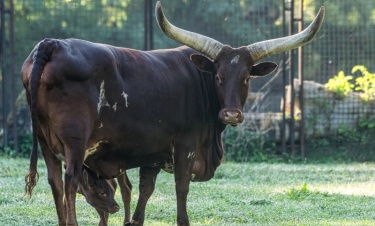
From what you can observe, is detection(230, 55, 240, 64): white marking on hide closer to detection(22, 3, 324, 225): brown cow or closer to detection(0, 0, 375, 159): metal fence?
detection(22, 3, 324, 225): brown cow

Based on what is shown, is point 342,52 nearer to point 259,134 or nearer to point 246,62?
point 259,134

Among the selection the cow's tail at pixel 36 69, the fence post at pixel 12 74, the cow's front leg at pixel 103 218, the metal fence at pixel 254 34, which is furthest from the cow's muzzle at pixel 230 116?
the fence post at pixel 12 74

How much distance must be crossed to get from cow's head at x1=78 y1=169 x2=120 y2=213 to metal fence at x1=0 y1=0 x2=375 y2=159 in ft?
29.0

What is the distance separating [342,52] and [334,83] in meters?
0.62

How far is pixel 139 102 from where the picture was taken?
9172 mm

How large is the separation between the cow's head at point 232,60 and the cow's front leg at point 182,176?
0.51 meters

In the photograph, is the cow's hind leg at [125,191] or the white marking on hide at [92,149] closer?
the white marking on hide at [92,149]

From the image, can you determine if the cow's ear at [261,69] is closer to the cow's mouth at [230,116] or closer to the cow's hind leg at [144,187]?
the cow's mouth at [230,116]

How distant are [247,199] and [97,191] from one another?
3107mm

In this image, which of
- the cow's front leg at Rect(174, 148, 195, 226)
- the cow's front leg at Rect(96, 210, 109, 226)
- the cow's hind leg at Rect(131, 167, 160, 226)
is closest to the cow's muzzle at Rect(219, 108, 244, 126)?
the cow's front leg at Rect(174, 148, 195, 226)

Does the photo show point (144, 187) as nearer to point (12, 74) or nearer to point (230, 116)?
point (230, 116)

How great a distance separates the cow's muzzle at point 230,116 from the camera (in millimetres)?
9531

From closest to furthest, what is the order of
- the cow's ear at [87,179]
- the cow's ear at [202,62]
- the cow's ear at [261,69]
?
the cow's ear at [87,179] < the cow's ear at [202,62] < the cow's ear at [261,69]

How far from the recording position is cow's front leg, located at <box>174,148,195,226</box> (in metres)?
9.70
